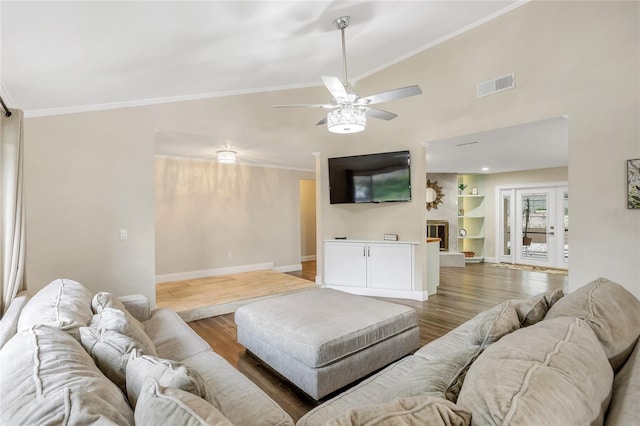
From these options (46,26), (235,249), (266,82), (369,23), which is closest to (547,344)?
(46,26)

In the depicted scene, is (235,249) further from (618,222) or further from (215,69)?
(618,222)

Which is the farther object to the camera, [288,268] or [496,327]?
[288,268]

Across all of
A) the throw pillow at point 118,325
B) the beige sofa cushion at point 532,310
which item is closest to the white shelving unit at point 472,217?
the beige sofa cushion at point 532,310

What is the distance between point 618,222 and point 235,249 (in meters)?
6.01

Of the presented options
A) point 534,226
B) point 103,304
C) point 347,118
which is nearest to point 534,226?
point 534,226

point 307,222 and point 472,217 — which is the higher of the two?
point 472,217

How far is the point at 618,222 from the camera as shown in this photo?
3020 millimetres

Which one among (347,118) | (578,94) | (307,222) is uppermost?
(578,94)

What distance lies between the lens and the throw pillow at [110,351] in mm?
1244

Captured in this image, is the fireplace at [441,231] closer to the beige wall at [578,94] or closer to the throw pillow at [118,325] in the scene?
the beige wall at [578,94]

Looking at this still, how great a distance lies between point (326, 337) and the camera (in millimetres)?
2199

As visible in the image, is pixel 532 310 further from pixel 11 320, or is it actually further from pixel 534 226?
pixel 534 226

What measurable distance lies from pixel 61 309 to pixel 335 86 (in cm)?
242

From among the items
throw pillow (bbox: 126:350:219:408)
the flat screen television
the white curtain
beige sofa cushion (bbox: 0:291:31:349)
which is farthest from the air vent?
beige sofa cushion (bbox: 0:291:31:349)
